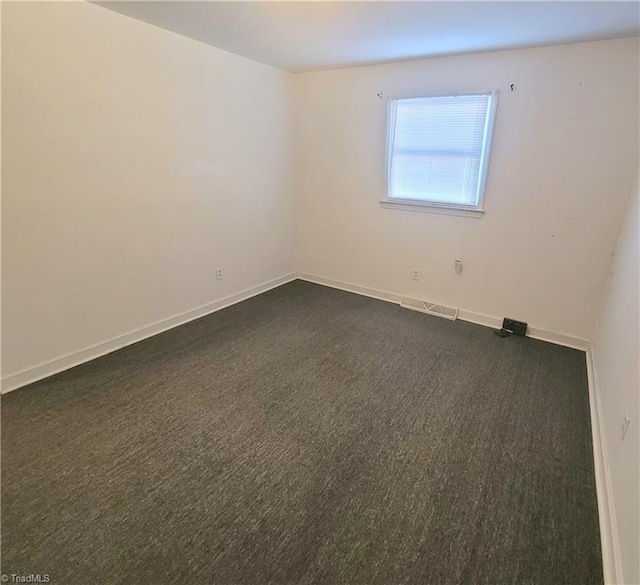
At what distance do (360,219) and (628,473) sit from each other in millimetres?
3041

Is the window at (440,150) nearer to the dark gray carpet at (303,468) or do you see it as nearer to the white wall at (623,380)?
the white wall at (623,380)

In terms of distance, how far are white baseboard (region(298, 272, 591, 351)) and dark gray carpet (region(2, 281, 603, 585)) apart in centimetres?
25

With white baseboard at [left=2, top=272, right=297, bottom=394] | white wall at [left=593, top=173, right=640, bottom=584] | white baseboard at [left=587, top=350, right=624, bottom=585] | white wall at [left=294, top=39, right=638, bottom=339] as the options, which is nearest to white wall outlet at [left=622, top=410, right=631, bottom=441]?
white wall at [left=593, top=173, right=640, bottom=584]

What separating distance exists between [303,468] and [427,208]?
8.65 feet

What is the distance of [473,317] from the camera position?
3549mm

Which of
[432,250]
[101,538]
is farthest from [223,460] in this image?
[432,250]

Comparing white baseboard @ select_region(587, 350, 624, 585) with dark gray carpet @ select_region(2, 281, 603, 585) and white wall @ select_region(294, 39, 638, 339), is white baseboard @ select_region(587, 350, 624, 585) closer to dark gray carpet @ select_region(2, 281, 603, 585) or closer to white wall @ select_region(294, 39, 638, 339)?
dark gray carpet @ select_region(2, 281, 603, 585)

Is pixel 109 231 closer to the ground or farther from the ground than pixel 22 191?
closer to the ground

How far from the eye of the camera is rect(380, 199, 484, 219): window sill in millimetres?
3316

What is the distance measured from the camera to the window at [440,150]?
3.11 meters

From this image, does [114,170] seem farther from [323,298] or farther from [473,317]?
[473,317]

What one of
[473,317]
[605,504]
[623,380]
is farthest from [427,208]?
[605,504]

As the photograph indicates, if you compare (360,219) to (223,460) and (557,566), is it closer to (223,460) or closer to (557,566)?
Answer: (223,460)

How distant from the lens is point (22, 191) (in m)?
2.20
